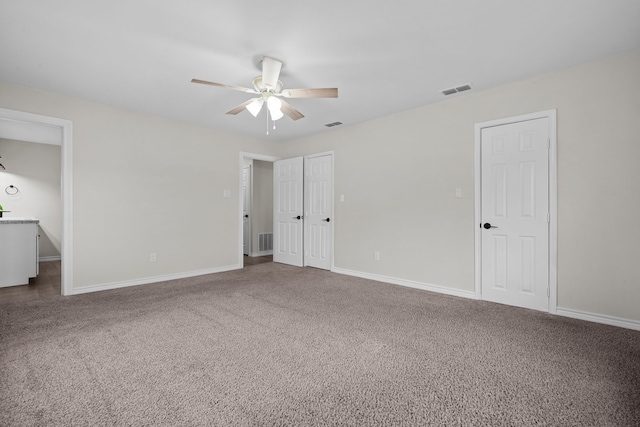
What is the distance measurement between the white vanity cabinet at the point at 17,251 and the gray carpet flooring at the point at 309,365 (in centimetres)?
137

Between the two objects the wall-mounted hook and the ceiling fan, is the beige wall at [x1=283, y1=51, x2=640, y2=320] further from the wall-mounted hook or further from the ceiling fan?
the wall-mounted hook

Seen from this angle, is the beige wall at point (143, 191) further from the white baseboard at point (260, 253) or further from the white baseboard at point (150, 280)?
the white baseboard at point (260, 253)

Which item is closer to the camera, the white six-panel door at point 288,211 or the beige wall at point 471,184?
the beige wall at point 471,184

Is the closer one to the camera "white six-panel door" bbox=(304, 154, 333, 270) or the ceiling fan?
the ceiling fan

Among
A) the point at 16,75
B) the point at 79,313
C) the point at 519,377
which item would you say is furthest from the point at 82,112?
the point at 519,377

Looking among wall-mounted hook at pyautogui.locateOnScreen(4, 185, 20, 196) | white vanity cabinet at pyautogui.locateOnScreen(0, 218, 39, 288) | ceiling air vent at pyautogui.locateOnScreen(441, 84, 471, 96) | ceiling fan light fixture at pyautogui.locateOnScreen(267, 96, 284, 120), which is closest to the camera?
ceiling fan light fixture at pyautogui.locateOnScreen(267, 96, 284, 120)

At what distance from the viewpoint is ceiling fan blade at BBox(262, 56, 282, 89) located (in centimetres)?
268

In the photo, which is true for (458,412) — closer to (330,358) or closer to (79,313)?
(330,358)

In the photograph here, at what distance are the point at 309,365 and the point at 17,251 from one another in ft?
16.0

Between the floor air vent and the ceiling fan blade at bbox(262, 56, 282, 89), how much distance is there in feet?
15.3

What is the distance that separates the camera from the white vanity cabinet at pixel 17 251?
4.21 meters

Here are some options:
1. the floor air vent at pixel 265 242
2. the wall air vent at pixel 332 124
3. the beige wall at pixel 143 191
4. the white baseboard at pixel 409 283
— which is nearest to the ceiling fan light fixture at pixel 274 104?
the wall air vent at pixel 332 124

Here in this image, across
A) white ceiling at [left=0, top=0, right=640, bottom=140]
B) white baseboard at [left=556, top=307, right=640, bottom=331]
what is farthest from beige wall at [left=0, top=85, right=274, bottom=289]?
white baseboard at [left=556, top=307, right=640, bottom=331]

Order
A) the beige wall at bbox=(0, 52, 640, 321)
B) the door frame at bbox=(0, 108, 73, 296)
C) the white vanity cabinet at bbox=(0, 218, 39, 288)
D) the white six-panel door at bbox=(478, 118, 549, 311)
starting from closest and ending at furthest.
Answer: the beige wall at bbox=(0, 52, 640, 321) < the white six-panel door at bbox=(478, 118, 549, 311) < the door frame at bbox=(0, 108, 73, 296) < the white vanity cabinet at bbox=(0, 218, 39, 288)
